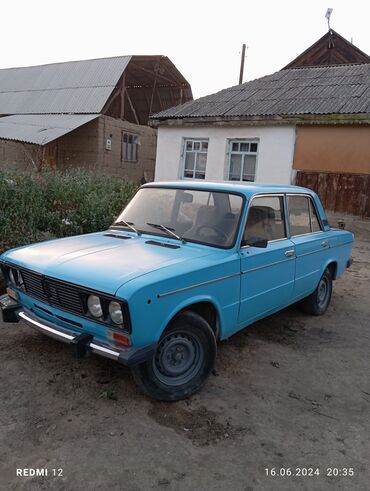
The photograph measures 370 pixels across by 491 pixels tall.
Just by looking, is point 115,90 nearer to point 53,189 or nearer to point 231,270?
point 53,189

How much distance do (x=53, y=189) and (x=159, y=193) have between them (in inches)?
106

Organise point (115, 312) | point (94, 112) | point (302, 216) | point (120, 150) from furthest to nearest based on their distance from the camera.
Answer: point (120, 150) < point (94, 112) < point (302, 216) < point (115, 312)

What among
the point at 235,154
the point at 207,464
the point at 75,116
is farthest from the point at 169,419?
the point at 75,116

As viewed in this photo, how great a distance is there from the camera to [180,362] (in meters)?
3.05

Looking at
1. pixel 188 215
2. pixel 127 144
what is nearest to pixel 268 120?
pixel 127 144

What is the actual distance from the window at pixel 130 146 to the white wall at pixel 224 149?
4.68 metres

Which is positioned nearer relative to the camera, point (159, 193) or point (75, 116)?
point (159, 193)

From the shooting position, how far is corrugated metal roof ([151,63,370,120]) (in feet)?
40.3

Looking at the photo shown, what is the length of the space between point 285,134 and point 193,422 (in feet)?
37.7

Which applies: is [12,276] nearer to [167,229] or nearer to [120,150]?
[167,229]

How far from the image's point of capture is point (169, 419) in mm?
2766

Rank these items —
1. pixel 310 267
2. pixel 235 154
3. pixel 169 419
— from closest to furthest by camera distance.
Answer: pixel 169 419 < pixel 310 267 < pixel 235 154

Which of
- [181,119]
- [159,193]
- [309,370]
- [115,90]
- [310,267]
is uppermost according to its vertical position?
[115,90]

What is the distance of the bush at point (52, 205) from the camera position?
17.2ft
